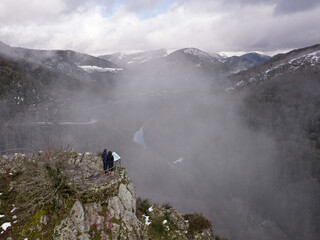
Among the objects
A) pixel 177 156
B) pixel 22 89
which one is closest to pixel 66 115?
pixel 22 89

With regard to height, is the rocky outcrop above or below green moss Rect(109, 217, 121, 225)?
above

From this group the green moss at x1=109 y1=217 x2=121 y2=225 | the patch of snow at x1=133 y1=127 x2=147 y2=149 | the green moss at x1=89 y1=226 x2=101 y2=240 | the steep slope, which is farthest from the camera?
the patch of snow at x1=133 y1=127 x2=147 y2=149

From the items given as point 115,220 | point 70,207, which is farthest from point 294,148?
point 70,207

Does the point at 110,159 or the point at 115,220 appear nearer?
the point at 115,220

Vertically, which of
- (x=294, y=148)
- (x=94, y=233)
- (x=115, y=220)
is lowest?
(x=294, y=148)

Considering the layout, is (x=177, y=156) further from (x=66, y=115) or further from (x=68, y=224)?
(x=68, y=224)

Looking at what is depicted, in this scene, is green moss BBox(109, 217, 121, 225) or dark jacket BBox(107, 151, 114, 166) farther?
dark jacket BBox(107, 151, 114, 166)

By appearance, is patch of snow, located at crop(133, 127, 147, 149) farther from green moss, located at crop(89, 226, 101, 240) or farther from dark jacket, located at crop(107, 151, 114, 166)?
green moss, located at crop(89, 226, 101, 240)

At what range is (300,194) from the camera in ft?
311

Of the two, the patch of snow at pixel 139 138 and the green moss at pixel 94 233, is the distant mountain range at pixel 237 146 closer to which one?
the patch of snow at pixel 139 138

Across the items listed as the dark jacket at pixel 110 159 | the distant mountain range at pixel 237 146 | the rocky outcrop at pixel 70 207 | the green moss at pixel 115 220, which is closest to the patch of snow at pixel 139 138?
the distant mountain range at pixel 237 146

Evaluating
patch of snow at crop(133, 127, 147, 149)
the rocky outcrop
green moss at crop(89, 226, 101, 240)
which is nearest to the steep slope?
patch of snow at crop(133, 127, 147, 149)

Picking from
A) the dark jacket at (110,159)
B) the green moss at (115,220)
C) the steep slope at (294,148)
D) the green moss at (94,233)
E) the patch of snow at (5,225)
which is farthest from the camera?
the steep slope at (294,148)

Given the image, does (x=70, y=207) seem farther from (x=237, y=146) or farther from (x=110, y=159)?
(x=237, y=146)
